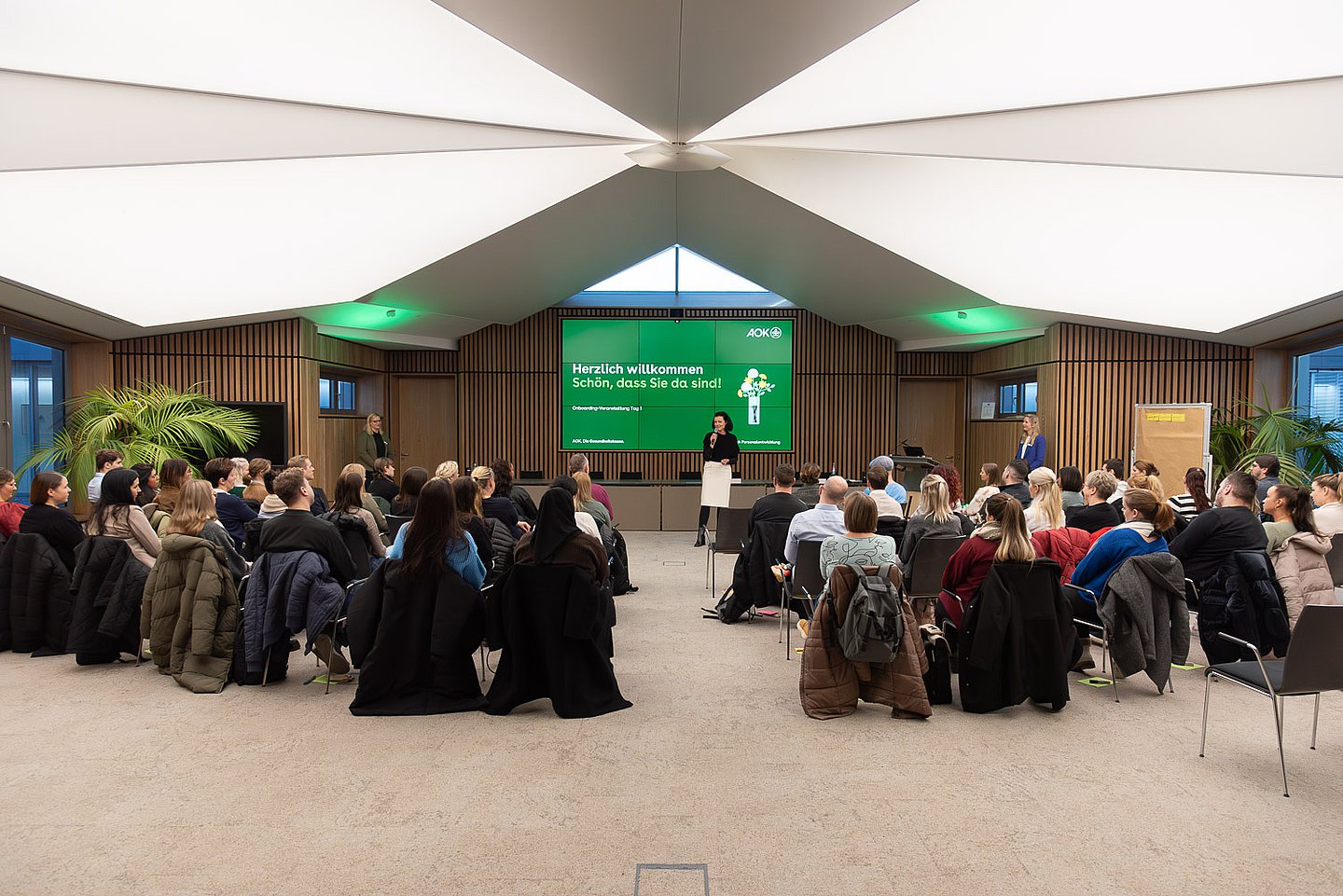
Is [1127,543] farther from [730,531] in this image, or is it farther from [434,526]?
[434,526]

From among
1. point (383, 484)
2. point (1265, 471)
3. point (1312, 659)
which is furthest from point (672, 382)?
point (1312, 659)

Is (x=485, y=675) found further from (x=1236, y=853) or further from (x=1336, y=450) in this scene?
(x=1336, y=450)

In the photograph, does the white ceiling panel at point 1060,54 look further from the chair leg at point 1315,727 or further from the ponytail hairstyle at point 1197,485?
the chair leg at point 1315,727

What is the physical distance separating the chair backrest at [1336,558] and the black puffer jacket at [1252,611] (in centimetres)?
72

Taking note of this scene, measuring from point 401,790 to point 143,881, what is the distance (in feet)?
3.19

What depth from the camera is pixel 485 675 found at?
5.39 metres

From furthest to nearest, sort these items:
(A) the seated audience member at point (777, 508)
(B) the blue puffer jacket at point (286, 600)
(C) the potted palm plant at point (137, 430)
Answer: (C) the potted palm plant at point (137, 430), (A) the seated audience member at point (777, 508), (B) the blue puffer jacket at point (286, 600)

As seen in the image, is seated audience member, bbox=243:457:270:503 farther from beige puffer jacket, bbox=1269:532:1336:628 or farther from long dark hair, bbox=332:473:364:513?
beige puffer jacket, bbox=1269:532:1336:628

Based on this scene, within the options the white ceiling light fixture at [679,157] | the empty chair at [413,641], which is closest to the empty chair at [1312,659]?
the empty chair at [413,641]

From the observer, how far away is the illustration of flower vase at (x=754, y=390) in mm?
15047

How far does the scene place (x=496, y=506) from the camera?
6.46 meters

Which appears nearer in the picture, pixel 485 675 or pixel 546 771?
pixel 546 771

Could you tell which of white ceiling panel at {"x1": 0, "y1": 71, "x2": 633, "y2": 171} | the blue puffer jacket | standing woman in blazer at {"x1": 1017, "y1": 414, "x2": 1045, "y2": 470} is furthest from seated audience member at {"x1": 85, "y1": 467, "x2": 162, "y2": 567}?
standing woman in blazer at {"x1": 1017, "y1": 414, "x2": 1045, "y2": 470}

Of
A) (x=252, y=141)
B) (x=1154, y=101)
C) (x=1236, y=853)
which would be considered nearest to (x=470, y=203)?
(x=252, y=141)
